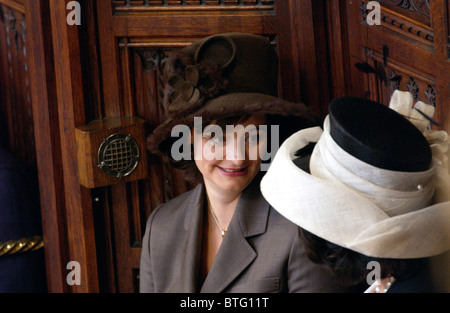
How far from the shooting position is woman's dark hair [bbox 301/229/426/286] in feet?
4.82

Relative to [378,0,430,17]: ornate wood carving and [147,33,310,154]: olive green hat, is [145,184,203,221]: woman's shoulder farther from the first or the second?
[378,0,430,17]: ornate wood carving

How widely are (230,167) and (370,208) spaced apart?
620mm

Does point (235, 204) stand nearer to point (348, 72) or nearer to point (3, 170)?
point (348, 72)

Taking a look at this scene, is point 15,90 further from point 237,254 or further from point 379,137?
point 379,137

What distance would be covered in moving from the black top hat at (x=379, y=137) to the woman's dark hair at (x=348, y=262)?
217 millimetres

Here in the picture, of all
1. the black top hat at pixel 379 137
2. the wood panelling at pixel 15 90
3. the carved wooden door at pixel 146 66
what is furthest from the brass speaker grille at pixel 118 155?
the black top hat at pixel 379 137

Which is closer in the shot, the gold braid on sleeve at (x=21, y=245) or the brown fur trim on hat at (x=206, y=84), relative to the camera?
the brown fur trim on hat at (x=206, y=84)

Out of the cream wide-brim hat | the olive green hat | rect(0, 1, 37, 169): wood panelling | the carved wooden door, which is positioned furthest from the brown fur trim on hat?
rect(0, 1, 37, 169): wood panelling

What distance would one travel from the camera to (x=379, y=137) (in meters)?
1.39

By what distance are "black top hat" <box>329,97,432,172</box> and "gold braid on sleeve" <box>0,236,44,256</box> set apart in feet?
4.81

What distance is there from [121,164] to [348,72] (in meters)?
0.78

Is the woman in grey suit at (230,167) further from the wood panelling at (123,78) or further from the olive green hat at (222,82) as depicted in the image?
the wood panelling at (123,78)

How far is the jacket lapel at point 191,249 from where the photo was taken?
6.59ft

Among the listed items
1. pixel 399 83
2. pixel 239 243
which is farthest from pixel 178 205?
pixel 399 83
